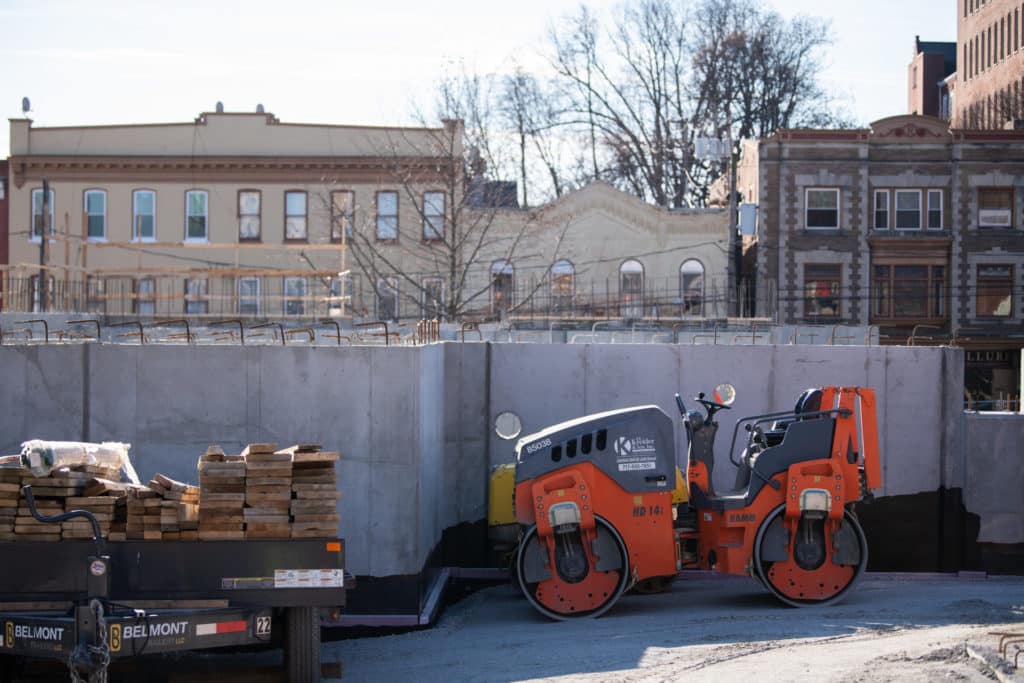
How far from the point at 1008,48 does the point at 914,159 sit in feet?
83.2

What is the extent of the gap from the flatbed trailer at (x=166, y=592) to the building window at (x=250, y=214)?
34.9 metres

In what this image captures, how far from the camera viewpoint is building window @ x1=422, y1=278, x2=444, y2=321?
119 feet

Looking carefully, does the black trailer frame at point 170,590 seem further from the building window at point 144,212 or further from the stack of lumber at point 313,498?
Answer: the building window at point 144,212

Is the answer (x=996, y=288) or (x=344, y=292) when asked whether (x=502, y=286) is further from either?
(x=996, y=288)

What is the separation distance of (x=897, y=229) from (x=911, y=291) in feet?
7.67

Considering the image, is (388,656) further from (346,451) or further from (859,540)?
(859,540)

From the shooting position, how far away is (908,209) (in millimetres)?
44469

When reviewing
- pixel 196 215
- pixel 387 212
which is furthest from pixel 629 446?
pixel 196 215

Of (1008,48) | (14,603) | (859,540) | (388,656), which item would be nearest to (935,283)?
(1008,48)

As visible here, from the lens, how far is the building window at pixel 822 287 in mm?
44219

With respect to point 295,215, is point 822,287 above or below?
below

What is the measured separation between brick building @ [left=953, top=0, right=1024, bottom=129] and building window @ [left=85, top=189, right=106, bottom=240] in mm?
41970

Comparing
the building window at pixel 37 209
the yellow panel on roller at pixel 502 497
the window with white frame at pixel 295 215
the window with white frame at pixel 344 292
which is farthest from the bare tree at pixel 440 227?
the yellow panel on roller at pixel 502 497

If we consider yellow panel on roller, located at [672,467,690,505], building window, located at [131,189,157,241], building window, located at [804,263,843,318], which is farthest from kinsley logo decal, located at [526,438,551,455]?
building window, located at [131,189,157,241]
